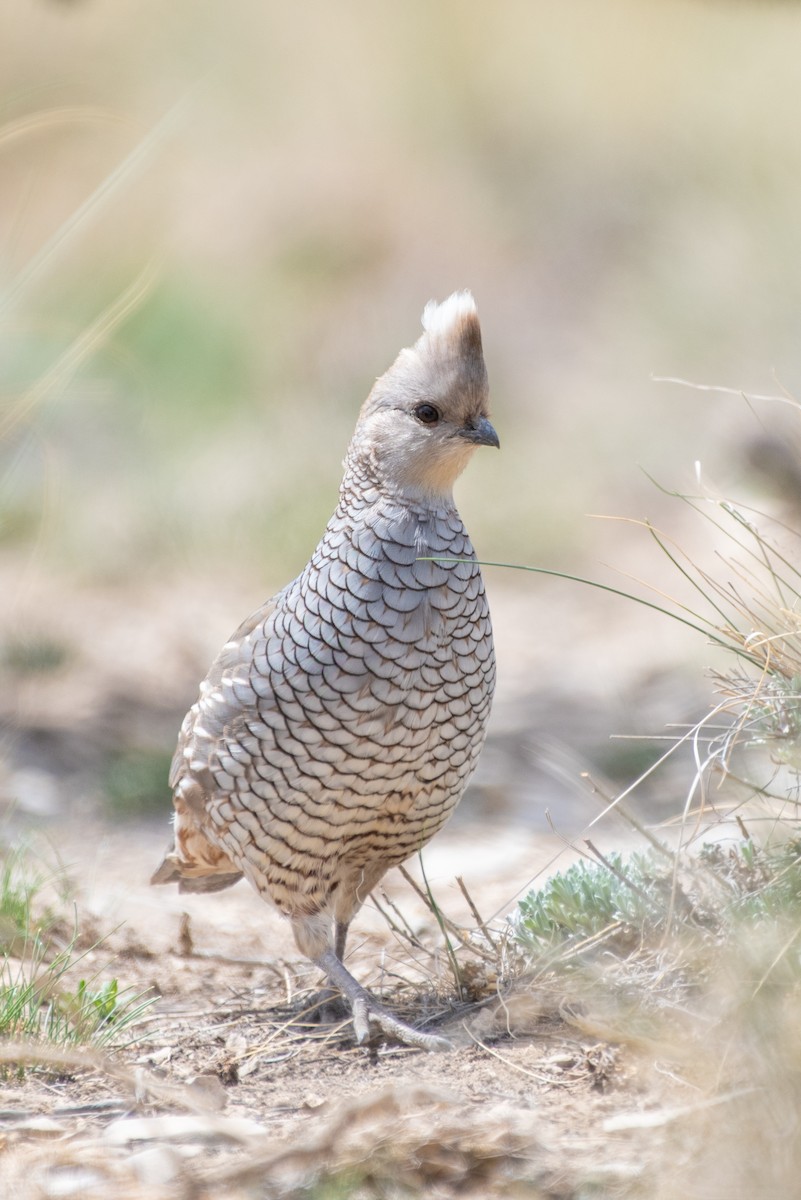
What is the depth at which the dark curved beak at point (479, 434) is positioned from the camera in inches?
131

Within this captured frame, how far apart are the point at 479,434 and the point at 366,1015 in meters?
1.47

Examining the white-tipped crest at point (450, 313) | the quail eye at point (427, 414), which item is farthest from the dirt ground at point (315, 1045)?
the white-tipped crest at point (450, 313)

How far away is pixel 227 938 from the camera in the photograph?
4309 millimetres

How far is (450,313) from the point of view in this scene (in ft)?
10.8

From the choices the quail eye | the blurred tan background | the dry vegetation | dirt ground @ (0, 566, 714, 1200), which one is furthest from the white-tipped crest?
dirt ground @ (0, 566, 714, 1200)

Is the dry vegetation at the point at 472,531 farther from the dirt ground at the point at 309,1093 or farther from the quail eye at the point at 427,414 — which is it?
the quail eye at the point at 427,414

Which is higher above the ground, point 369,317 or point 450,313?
point 369,317

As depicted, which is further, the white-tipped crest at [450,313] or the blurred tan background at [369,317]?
the blurred tan background at [369,317]

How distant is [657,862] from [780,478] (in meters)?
2.72

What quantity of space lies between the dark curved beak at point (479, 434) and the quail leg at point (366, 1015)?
140 cm

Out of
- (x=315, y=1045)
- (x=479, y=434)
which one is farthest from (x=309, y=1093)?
(x=479, y=434)

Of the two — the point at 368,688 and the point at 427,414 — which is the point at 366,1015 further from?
the point at 427,414

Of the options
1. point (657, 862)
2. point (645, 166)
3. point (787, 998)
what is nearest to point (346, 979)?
point (657, 862)

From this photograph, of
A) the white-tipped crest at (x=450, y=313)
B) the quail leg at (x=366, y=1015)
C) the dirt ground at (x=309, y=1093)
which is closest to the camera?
the dirt ground at (x=309, y=1093)
